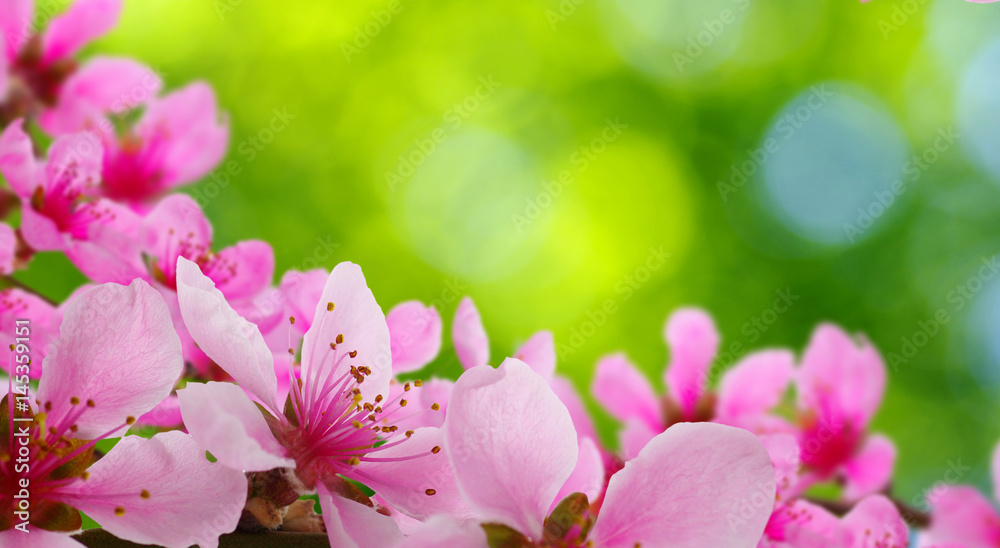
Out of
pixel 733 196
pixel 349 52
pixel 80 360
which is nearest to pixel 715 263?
pixel 733 196

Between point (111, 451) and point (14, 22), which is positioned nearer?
point (111, 451)

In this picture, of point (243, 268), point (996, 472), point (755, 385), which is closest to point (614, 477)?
point (243, 268)

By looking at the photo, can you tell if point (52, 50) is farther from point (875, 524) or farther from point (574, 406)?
point (875, 524)

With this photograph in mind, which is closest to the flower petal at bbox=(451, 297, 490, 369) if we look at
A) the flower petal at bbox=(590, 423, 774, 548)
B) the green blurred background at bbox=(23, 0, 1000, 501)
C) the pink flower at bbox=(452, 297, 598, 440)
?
the pink flower at bbox=(452, 297, 598, 440)

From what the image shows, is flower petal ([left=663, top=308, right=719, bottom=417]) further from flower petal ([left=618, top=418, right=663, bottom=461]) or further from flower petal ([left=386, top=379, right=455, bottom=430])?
flower petal ([left=386, top=379, right=455, bottom=430])

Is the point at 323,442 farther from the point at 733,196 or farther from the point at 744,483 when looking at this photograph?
the point at 733,196

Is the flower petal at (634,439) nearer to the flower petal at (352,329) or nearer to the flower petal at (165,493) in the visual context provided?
the flower petal at (352,329)

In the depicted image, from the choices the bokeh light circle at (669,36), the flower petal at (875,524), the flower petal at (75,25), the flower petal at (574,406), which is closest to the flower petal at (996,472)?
the flower petal at (875,524)
